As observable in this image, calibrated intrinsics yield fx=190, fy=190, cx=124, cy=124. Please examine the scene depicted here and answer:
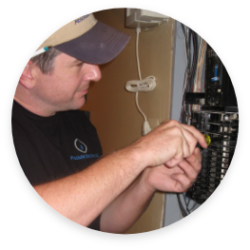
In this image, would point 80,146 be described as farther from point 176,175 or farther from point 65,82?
point 176,175

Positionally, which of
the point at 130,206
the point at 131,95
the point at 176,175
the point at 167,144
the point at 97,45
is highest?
the point at 97,45

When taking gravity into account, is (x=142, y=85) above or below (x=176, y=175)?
above

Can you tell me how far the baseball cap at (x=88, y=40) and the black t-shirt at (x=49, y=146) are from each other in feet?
0.59

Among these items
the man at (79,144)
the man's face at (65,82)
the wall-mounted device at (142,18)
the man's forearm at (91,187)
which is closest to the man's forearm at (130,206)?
the man at (79,144)

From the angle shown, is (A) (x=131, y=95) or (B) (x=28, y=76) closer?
(B) (x=28, y=76)

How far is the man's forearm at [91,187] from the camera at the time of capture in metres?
0.44

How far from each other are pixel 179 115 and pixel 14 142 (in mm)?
491

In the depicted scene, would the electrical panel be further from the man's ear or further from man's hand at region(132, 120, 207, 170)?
the man's ear

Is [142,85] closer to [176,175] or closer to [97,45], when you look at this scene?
[97,45]

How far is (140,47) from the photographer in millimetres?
605

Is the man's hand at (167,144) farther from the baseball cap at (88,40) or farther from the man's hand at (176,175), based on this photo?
the baseball cap at (88,40)

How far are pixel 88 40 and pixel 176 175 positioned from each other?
50 cm

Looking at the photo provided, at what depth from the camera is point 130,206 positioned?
0.65 meters

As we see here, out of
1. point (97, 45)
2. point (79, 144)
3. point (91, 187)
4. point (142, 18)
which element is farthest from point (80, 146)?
point (142, 18)
